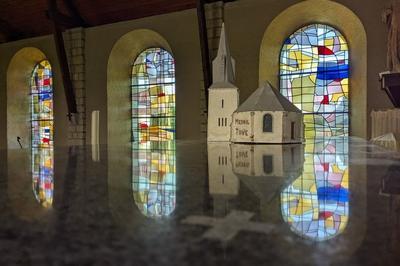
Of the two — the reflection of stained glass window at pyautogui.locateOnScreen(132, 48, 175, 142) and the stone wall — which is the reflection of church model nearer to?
the reflection of stained glass window at pyautogui.locateOnScreen(132, 48, 175, 142)

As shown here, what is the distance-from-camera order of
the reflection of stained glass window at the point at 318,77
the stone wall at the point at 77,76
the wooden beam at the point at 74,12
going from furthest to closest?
the stone wall at the point at 77,76 < the wooden beam at the point at 74,12 < the reflection of stained glass window at the point at 318,77

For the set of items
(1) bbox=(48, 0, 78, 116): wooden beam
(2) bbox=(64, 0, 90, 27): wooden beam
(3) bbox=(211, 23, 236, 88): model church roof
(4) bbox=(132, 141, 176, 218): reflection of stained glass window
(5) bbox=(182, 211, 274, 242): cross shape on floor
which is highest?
(2) bbox=(64, 0, 90, 27): wooden beam

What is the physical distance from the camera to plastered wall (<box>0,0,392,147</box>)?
584 cm

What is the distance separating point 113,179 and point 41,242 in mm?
453

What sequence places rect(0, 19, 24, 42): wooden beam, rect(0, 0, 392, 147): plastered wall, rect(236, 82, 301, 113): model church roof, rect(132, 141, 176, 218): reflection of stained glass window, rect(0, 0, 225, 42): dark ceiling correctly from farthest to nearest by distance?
rect(0, 19, 24, 42): wooden beam → rect(0, 0, 225, 42): dark ceiling → rect(0, 0, 392, 147): plastered wall → rect(236, 82, 301, 113): model church roof → rect(132, 141, 176, 218): reflection of stained glass window

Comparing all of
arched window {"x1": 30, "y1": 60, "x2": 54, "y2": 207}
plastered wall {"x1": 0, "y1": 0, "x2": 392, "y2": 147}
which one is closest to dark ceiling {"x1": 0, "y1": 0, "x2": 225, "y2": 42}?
plastered wall {"x1": 0, "y1": 0, "x2": 392, "y2": 147}

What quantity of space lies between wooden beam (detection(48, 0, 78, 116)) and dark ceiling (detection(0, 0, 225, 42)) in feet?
1.71

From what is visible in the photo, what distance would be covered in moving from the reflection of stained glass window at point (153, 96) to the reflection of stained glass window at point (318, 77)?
253 centimetres

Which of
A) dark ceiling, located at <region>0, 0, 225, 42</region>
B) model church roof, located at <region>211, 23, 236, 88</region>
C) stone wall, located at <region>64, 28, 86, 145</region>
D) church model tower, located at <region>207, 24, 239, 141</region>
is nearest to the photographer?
church model tower, located at <region>207, 24, 239, 141</region>

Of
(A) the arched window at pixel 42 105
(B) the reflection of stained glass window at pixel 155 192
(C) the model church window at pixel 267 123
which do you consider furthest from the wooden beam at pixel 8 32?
(B) the reflection of stained glass window at pixel 155 192

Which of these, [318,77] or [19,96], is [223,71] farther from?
[19,96]

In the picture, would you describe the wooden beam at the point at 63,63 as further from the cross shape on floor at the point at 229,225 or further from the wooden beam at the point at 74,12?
the cross shape on floor at the point at 229,225

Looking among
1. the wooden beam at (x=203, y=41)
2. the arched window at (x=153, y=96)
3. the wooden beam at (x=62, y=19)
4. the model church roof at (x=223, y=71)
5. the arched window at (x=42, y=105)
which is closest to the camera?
the model church roof at (x=223, y=71)

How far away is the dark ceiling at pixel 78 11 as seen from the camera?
7305 mm
